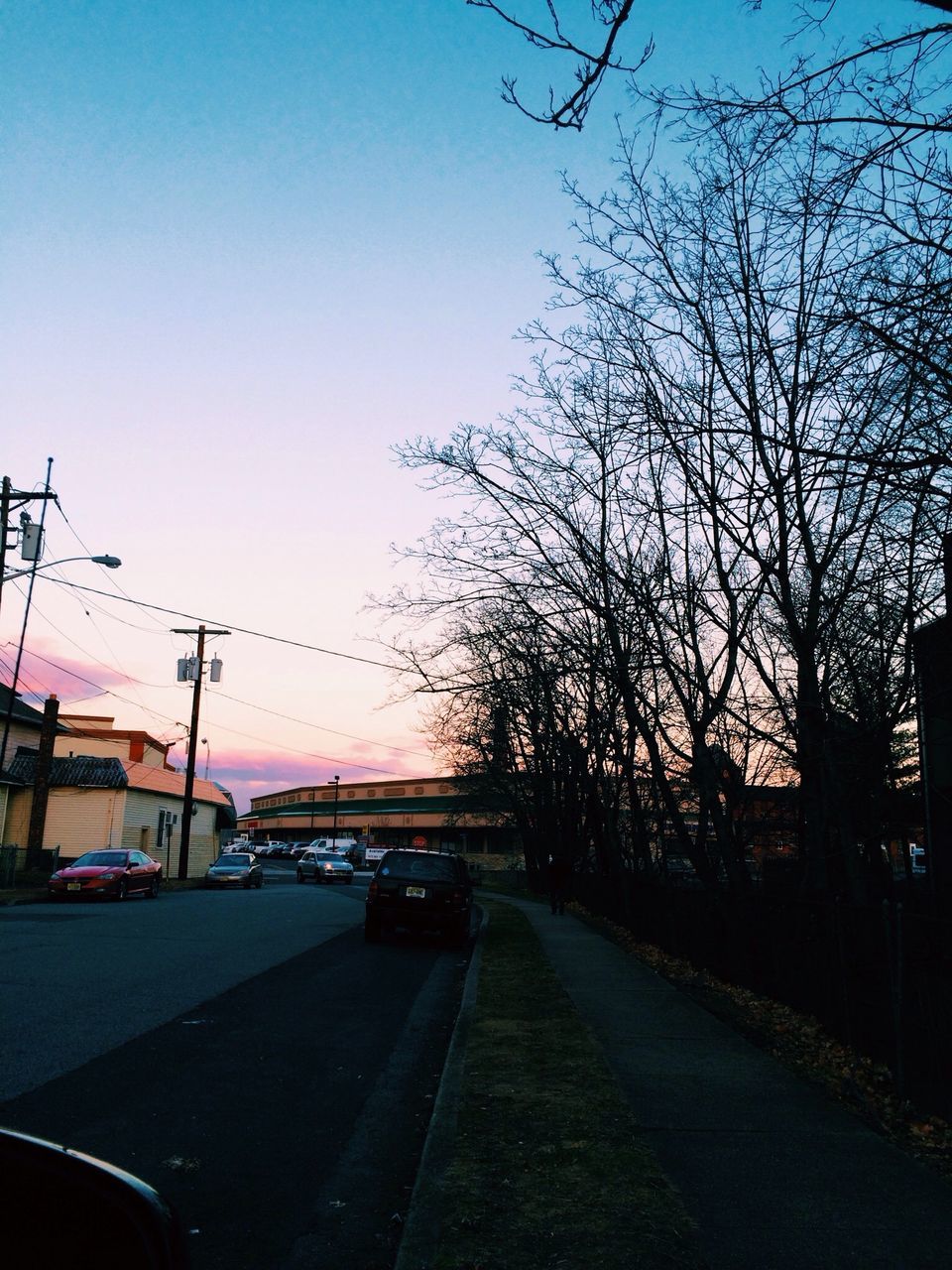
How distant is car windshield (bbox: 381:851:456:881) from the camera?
60.9ft

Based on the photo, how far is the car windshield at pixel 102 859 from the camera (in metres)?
29.8

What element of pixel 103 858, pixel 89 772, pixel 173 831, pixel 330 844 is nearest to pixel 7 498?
pixel 103 858

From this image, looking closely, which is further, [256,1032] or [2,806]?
[2,806]

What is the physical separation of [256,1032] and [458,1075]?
2669mm

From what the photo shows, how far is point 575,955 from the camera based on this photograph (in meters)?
16.9

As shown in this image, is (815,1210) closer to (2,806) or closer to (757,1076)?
(757,1076)

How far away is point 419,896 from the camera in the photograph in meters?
18.3

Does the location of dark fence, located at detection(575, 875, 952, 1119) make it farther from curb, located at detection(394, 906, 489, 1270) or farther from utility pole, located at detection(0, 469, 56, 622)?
utility pole, located at detection(0, 469, 56, 622)

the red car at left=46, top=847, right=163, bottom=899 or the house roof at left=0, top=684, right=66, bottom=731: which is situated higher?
the house roof at left=0, top=684, right=66, bottom=731

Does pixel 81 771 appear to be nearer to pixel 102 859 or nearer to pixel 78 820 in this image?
pixel 78 820

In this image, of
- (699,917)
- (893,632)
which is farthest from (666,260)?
(699,917)

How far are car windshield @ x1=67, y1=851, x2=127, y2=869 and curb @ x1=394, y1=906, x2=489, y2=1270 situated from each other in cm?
2381

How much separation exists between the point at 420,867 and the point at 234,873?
27.4 metres

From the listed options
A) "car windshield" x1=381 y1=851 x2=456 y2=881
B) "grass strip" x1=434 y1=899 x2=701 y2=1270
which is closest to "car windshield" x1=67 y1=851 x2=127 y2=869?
"car windshield" x1=381 y1=851 x2=456 y2=881
